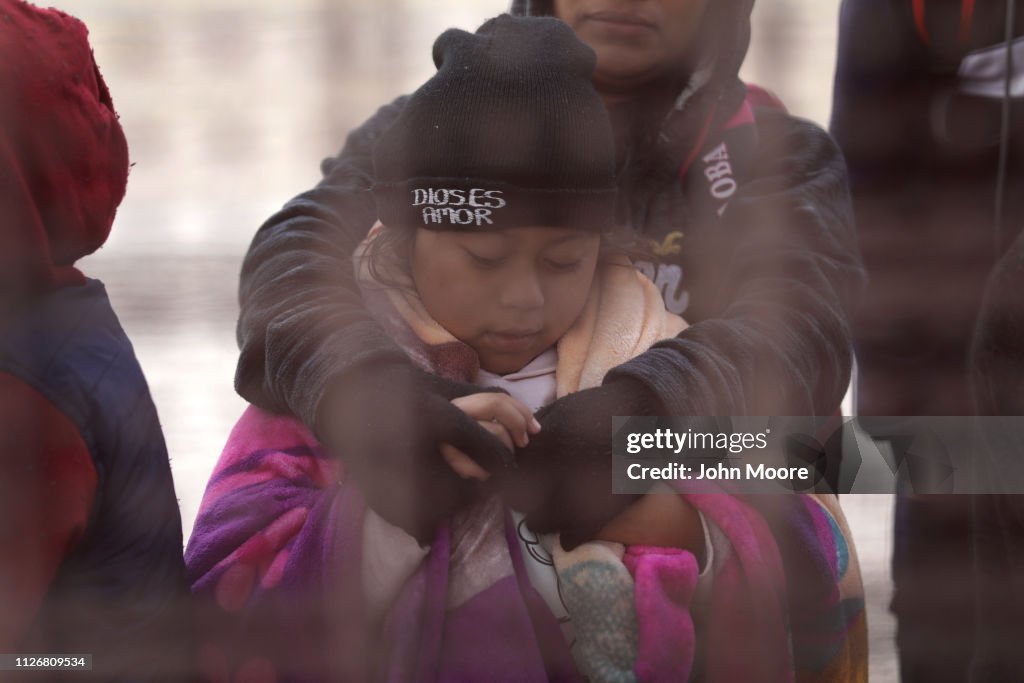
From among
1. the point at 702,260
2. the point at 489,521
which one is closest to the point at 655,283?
the point at 702,260

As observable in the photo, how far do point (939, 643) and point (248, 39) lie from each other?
0.92 metres

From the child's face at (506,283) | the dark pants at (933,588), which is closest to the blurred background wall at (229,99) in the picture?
A: the child's face at (506,283)

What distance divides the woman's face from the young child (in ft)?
0.37

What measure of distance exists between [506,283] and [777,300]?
246mm

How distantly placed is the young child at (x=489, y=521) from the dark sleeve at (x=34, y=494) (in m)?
0.13

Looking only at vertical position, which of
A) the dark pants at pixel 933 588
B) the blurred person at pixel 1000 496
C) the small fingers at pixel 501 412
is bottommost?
the dark pants at pixel 933 588

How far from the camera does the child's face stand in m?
0.89

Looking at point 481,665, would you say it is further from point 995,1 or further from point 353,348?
point 995,1

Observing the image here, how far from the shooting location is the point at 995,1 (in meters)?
1.12

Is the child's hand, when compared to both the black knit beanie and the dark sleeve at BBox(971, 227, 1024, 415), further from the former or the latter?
the dark sleeve at BBox(971, 227, 1024, 415)

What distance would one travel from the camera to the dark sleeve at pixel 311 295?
0.90 metres

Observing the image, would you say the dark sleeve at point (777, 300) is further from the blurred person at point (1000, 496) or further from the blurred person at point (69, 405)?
the blurred person at point (69, 405)

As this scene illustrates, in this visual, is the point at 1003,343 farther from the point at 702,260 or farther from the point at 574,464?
the point at 574,464

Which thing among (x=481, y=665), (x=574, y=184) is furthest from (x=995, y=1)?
(x=481, y=665)
